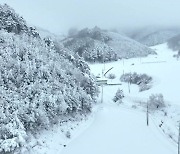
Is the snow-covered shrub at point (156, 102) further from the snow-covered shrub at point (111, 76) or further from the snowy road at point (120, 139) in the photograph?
the snow-covered shrub at point (111, 76)

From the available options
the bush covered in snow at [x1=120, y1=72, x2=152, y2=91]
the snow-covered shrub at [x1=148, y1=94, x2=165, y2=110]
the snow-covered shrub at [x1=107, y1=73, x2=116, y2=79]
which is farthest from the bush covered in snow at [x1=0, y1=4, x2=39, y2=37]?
the snow-covered shrub at [x1=107, y1=73, x2=116, y2=79]

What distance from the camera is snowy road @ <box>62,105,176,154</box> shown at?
40656 mm

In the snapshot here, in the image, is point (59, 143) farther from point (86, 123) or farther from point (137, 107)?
point (137, 107)

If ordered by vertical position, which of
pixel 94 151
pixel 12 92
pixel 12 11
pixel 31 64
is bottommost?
pixel 94 151

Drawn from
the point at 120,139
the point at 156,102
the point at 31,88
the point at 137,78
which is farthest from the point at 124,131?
the point at 137,78

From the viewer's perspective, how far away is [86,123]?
173 ft

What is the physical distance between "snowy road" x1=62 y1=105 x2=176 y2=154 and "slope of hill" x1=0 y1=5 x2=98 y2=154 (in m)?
4.60

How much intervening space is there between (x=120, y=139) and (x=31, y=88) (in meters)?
14.3

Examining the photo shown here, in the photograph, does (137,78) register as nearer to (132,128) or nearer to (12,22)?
(12,22)

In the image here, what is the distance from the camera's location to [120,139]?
4519 cm

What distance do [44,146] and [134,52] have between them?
16536cm

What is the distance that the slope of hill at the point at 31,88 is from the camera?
121 feet

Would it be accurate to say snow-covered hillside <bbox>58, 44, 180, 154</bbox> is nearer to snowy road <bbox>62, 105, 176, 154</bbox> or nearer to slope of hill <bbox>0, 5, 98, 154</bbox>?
snowy road <bbox>62, 105, 176, 154</bbox>

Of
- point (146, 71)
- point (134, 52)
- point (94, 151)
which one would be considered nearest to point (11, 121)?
point (94, 151)
